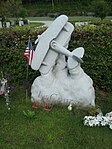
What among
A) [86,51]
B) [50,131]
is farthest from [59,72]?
[50,131]

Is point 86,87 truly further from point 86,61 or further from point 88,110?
point 86,61

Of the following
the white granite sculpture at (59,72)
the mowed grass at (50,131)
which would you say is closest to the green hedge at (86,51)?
the white granite sculpture at (59,72)

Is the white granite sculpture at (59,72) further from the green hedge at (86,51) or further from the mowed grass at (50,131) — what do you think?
the green hedge at (86,51)

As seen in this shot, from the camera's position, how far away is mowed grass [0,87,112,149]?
16.1ft

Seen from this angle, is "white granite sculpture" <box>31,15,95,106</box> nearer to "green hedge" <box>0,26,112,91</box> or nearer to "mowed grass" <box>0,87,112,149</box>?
"mowed grass" <box>0,87,112,149</box>

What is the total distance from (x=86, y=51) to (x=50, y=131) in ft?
8.47

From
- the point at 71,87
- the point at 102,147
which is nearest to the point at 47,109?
the point at 71,87

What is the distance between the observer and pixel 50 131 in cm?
528

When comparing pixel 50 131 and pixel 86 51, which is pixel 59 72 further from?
pixel 50 131

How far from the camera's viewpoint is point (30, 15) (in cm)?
4359

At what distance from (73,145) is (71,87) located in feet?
4.82

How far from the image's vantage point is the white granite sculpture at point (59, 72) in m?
6.00

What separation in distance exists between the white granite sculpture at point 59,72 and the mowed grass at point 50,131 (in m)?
0.24

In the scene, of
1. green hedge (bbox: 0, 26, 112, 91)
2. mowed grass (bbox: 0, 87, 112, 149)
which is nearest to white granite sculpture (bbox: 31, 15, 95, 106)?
mowed grass (bbox: 0, 87, 112, 149)
